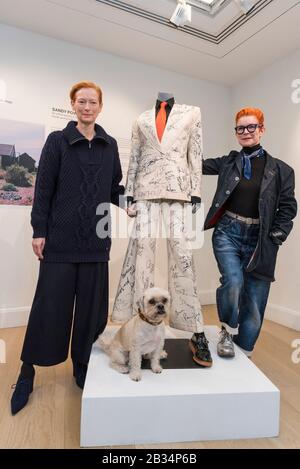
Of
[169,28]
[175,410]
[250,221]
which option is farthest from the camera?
[169,28]

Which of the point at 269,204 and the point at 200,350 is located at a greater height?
the point at 269,204

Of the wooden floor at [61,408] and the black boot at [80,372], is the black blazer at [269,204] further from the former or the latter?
the black boot at [80,372]

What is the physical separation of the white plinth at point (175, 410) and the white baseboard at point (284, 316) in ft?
5.70

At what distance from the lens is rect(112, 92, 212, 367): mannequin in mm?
1807

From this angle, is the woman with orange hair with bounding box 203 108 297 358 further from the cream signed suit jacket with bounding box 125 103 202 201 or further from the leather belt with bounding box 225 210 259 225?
the cream signed suit jacket with bounding box 125 103 202 201

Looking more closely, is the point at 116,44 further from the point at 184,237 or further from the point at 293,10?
the point at 184,237

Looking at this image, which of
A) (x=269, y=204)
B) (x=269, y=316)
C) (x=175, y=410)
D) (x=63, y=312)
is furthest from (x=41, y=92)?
(x=269, y=316)

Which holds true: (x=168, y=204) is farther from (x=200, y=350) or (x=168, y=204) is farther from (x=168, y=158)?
(x=200, y=350)

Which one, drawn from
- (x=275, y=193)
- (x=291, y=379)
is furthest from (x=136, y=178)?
(x=291, y=379)

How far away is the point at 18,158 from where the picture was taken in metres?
2.92

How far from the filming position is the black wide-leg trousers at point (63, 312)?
5.55 feet

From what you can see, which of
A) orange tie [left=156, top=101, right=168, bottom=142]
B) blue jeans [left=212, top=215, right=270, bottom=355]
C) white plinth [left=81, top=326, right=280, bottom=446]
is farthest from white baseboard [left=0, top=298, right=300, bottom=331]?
orange tie [left=156, top=101, right=168, bottom=142]

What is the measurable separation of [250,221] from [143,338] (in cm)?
95

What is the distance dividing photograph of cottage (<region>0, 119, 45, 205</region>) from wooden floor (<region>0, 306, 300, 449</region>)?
1.29m
